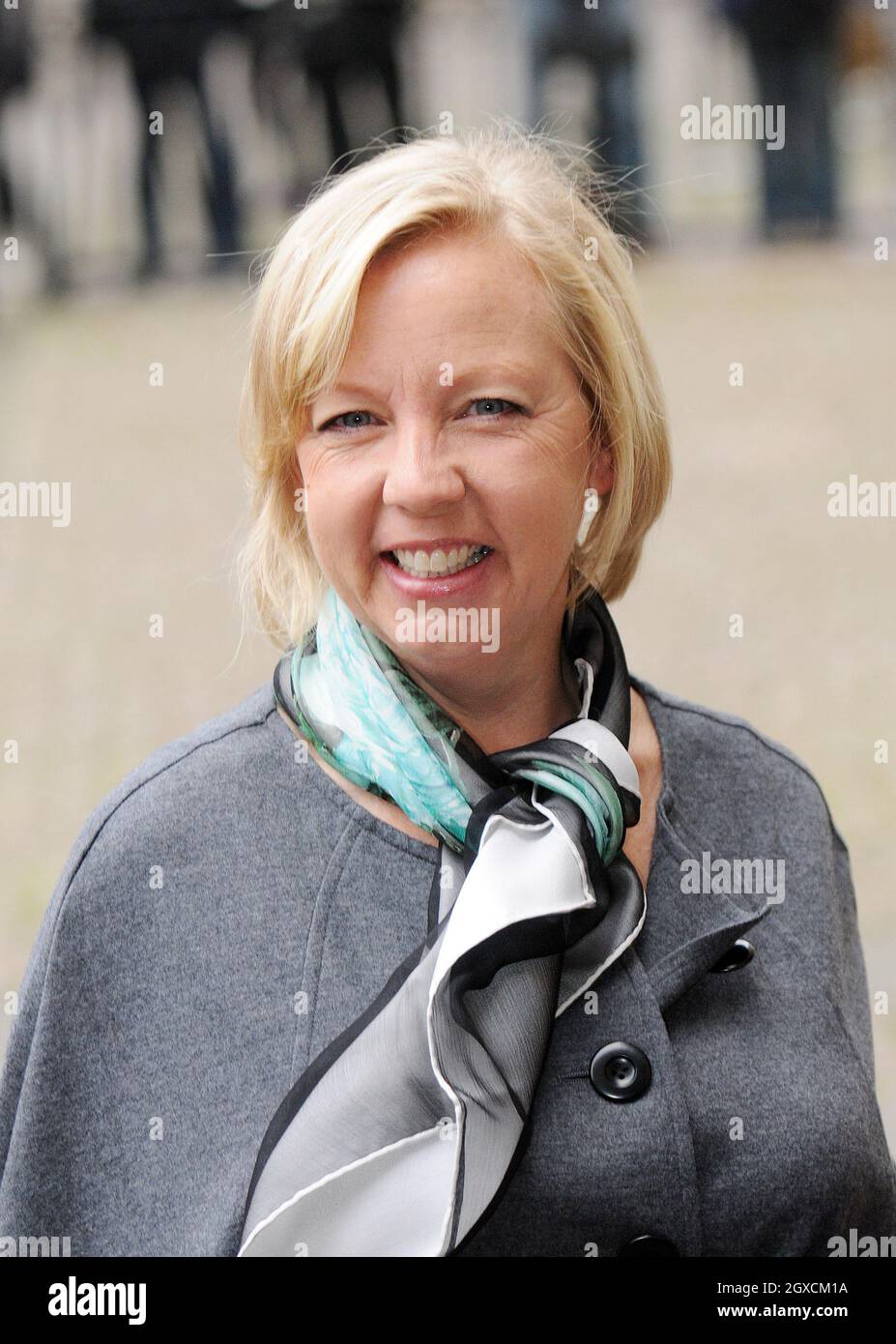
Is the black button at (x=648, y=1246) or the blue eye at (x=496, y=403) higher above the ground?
the blue eye at (x=496, y=403)

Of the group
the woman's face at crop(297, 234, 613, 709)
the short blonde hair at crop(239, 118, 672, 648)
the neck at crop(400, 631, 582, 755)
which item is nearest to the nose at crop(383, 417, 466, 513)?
the woman's face at crop(297, 234, 613, 709)

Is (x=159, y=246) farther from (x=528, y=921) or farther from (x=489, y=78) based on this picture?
(x=528, y=921)

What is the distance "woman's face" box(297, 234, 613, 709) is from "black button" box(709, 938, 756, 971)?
1.34ft

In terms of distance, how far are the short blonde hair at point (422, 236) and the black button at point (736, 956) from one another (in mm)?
446

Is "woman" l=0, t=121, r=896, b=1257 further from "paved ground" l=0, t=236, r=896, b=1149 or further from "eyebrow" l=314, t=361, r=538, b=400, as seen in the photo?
"paved ground" l=0, t=236, r=896, b=1149

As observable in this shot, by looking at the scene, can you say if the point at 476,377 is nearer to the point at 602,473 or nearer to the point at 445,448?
the point at 445,448

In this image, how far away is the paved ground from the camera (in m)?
5.61

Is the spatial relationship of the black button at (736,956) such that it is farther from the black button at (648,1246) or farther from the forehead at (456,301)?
the forehead at (456,301)

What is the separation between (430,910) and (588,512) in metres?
0.53

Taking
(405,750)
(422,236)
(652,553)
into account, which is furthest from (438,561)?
(652,553)

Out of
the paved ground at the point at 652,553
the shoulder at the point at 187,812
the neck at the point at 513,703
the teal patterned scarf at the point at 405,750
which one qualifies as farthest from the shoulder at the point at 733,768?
the paved ground at the point at 652,553

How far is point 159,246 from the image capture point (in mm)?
14617

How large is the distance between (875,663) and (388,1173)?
5.02m

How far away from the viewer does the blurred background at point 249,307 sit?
6.16 meters
